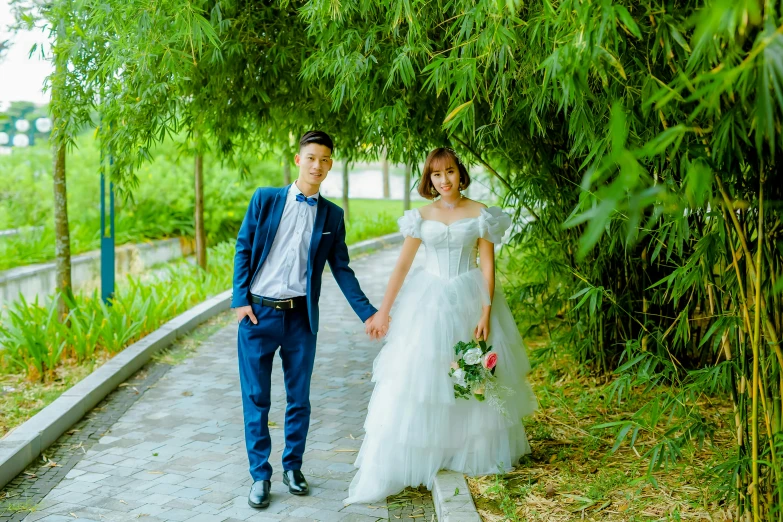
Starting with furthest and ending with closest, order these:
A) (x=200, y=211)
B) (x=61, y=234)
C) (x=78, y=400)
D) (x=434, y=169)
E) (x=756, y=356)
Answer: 1. (x=200, y=211)
2. (x=61, y=234)
3. (x=78, y=400)
4. (x=434, y=169)
5. (x=756, y=356)

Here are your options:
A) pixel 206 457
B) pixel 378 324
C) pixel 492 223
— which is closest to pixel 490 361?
pixel 378 324

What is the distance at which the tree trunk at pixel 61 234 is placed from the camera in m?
6.48

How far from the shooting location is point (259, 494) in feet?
12.0

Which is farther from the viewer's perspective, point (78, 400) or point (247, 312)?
point (78, 400)

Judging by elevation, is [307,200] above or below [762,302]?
above

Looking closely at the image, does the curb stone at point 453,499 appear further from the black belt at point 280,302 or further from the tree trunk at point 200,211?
the tree trunk at point 200,211

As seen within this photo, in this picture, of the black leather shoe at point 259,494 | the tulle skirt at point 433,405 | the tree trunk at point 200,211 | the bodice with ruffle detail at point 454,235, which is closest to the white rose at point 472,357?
the tulle skirt at point 433,405

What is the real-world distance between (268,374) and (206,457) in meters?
0.90

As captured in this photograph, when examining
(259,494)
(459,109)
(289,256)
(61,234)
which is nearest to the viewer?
(459,109)

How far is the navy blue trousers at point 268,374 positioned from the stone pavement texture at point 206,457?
0.82 ft

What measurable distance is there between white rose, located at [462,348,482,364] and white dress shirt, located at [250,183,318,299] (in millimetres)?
824

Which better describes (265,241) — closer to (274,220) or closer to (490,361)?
(274,220)

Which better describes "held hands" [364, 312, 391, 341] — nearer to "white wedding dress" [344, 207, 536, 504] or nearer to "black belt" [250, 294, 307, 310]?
"white wedding dress" [344, 207, 536, 504]

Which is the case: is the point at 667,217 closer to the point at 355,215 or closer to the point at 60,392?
the point at 60,392
